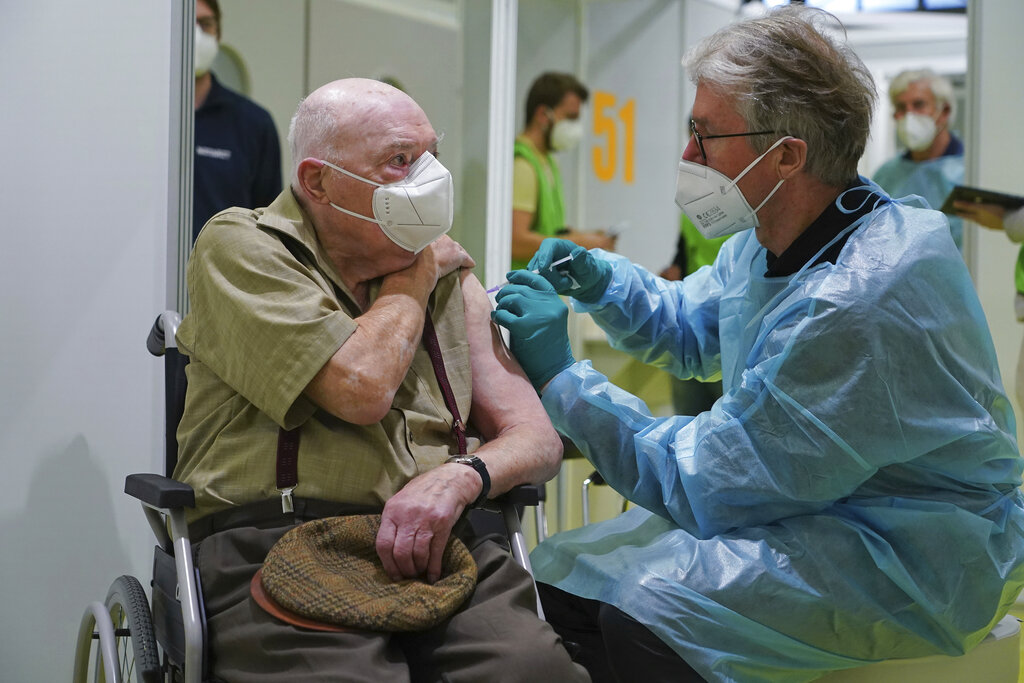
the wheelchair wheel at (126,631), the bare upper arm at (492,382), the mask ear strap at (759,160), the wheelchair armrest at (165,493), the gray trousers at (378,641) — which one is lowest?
the wheelchair wheel at (126,631)

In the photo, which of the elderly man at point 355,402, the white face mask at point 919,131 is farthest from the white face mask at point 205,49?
the white face mask at point 919,131

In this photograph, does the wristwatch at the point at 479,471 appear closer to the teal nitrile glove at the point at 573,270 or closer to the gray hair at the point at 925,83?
the teal nitrile glove at the point at 573,270

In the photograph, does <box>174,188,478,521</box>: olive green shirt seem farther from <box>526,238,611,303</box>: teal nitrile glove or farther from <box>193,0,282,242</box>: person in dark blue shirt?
<box>193,0,282,242</box>: person in dark blue shirt

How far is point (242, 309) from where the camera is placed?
155 cm

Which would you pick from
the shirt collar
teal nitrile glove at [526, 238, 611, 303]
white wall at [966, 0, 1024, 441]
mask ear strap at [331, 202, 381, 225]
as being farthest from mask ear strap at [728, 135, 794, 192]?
white wall at [966, 0, 1024, 441]

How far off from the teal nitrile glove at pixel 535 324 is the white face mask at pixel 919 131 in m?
3.24

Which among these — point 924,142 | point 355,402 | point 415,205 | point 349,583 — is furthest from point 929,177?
point 349,583

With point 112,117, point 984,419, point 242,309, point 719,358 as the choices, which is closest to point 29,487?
point 112,117

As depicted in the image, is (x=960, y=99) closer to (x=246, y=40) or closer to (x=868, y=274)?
(x=246, y=40)

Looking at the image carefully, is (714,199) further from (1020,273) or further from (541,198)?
(541,198)

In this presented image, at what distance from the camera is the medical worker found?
4.50 meters

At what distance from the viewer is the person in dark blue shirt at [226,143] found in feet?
10.5

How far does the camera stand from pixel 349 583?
143cm

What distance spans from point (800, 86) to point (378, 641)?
113 centimetres
